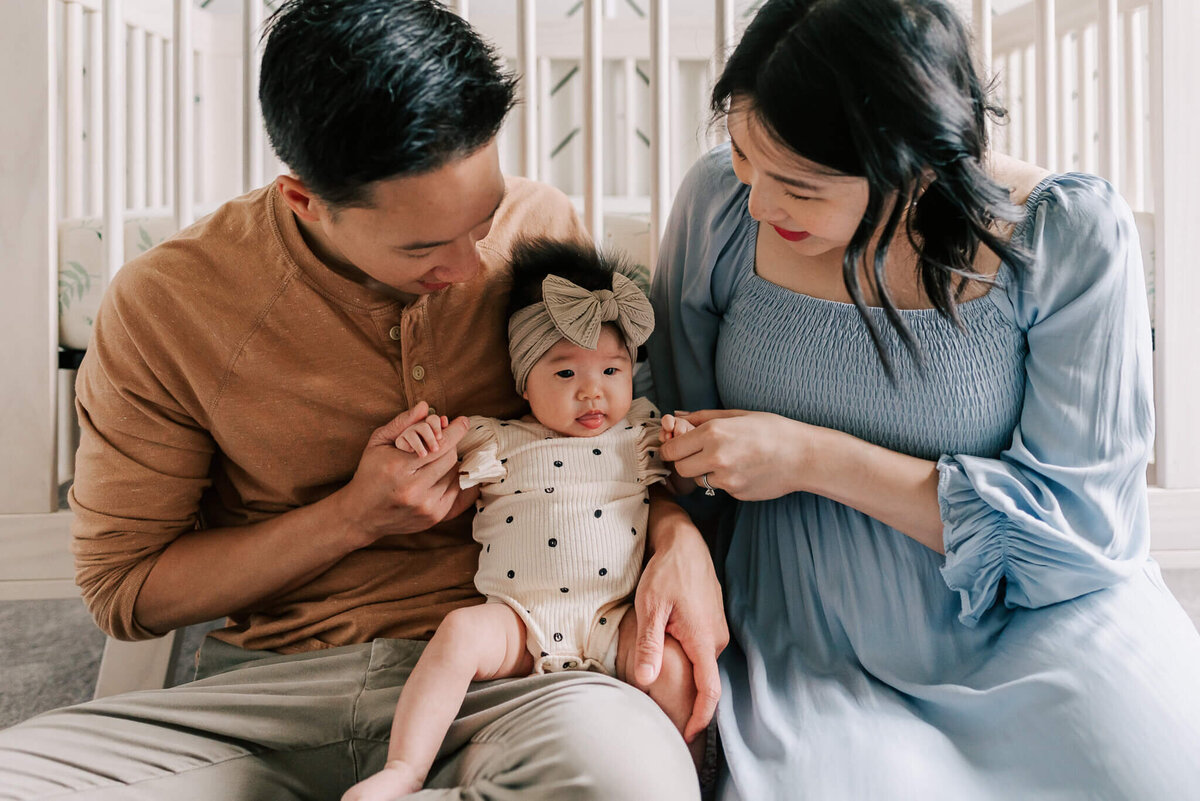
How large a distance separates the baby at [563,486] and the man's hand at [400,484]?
0.02 metres

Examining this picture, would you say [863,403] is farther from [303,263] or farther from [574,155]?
[574,155]

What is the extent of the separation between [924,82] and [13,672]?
60.0 inches

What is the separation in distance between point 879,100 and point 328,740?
0.73m

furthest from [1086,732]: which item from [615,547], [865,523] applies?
[615,547]

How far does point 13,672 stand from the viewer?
1398 mm

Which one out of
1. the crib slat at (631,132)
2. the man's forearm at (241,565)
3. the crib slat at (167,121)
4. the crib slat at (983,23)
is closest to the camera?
the man's forearm at (241,565)

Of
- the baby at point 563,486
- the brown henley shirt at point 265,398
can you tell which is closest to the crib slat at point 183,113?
the brown henley shirt at point 265,398

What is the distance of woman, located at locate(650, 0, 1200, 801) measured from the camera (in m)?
0.71

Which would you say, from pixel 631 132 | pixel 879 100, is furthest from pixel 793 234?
pixel 631 132

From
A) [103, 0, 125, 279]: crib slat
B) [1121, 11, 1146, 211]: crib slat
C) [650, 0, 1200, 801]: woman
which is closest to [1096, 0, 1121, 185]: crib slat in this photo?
[1121, 11, 1146, 211]: crib slat

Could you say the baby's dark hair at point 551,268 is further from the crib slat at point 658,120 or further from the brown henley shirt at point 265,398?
the crib slat at point 658,120

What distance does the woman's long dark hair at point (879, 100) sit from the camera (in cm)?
68

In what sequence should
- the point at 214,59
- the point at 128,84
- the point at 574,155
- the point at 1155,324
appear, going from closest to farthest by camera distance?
the point at 1155,324
the point at 128,84
the point at 214,59
the point at 574,155

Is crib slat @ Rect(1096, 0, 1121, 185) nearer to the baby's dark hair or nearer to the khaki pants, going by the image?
the baby's dark hair
